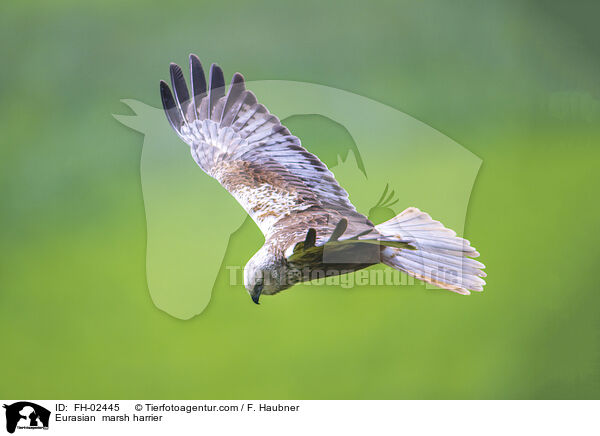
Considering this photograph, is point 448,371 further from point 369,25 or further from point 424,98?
point 369,25

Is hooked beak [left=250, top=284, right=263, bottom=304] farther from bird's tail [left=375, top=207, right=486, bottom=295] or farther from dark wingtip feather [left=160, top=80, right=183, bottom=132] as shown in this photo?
dark wingtip feather [left=160, top=80, right=183, bottom=132]

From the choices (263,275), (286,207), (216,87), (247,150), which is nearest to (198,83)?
(216,87)

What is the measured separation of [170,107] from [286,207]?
1.31 feet

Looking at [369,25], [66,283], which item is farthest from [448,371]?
[66,283]

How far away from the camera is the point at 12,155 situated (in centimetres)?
179

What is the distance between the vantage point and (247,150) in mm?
1363

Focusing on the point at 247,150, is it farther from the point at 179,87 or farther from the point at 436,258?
the point at 436,258

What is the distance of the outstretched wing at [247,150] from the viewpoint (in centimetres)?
130
